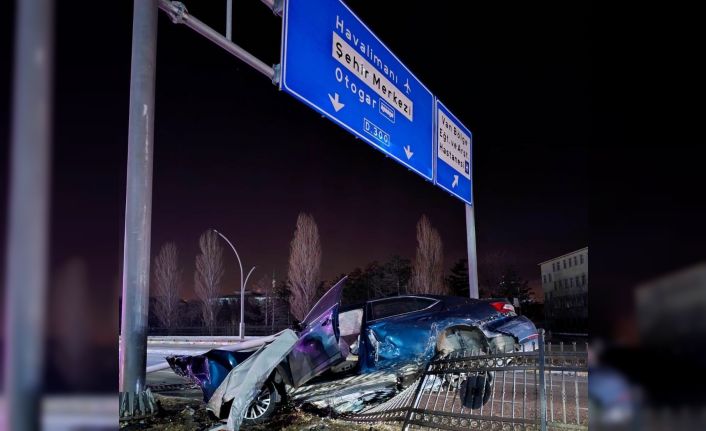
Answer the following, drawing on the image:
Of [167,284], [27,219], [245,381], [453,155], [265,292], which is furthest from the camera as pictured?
[265,292]

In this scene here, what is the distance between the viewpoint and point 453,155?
8727 mm

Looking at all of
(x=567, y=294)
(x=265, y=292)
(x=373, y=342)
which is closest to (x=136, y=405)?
(x=373, y=342)

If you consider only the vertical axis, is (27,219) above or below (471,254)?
below

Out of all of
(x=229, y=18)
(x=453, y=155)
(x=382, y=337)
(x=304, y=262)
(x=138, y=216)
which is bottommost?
(x=382, y=337)

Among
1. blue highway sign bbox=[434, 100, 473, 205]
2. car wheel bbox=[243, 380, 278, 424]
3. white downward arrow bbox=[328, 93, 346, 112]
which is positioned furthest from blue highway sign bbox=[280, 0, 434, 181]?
car wheel bbox=[243, 380, 278, 424]

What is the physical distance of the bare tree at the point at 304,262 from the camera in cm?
1055

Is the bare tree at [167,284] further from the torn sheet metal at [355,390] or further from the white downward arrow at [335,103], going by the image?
the white downward arrow at [335,103]

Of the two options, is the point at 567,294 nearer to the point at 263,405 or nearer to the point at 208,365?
the point at 263,405

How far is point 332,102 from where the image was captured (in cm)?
550

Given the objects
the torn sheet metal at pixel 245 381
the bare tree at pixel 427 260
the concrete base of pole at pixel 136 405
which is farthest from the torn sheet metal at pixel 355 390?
the bare tree at pixel 427 260

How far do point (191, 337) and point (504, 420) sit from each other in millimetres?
6068

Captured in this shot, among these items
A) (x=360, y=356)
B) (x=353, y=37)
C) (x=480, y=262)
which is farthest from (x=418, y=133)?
(x=480, y=262)

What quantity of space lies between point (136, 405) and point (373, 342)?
234 cm

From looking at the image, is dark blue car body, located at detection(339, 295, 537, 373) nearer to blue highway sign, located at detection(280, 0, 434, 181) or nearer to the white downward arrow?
blue highway sign, located at detection(280, 0, 434, 181)
